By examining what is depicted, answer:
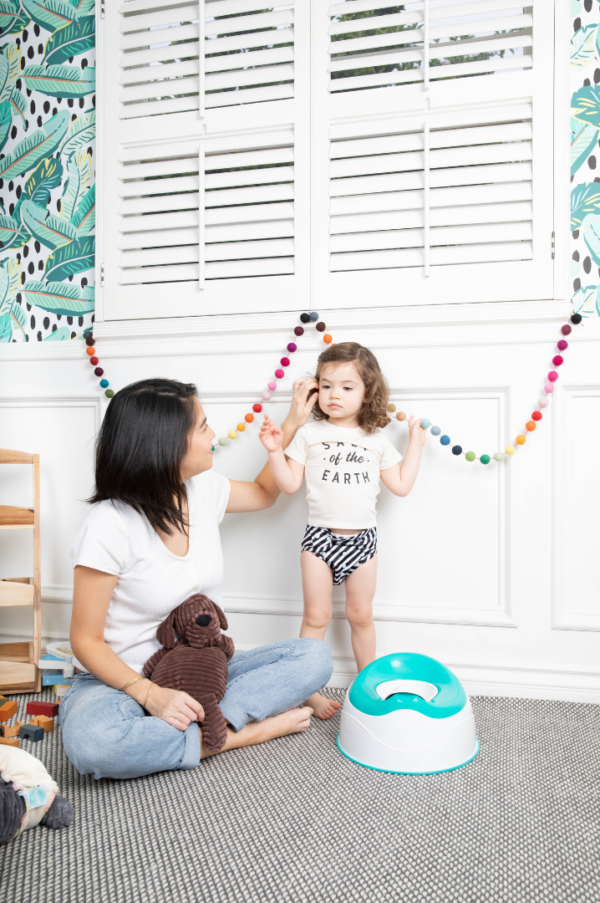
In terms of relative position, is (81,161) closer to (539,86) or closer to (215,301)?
(215,301)

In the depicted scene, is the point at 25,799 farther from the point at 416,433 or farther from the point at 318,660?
the point at 416,433

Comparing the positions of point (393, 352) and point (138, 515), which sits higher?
point (393, 352)

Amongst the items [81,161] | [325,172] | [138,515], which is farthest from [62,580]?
[325,172]

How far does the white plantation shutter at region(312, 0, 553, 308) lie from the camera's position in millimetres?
A: 1518

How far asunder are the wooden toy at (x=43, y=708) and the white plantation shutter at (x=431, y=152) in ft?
4.04

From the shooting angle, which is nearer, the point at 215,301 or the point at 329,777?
the point at 329,777

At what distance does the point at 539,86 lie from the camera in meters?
1.50

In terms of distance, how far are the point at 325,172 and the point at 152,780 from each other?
1511 mm

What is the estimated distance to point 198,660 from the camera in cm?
121

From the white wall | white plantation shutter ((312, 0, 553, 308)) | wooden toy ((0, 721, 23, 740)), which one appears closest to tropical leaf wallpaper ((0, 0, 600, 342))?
the white wall

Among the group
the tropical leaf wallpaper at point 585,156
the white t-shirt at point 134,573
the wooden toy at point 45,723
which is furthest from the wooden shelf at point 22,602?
the tropical leaf wallpaper at point 585,156

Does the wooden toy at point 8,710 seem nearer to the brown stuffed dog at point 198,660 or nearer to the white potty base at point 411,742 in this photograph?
the brown stuffed dog at point 198,660

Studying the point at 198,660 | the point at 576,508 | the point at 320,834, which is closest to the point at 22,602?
the point at 198,660

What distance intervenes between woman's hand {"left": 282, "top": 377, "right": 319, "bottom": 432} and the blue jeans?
0.54 metres
